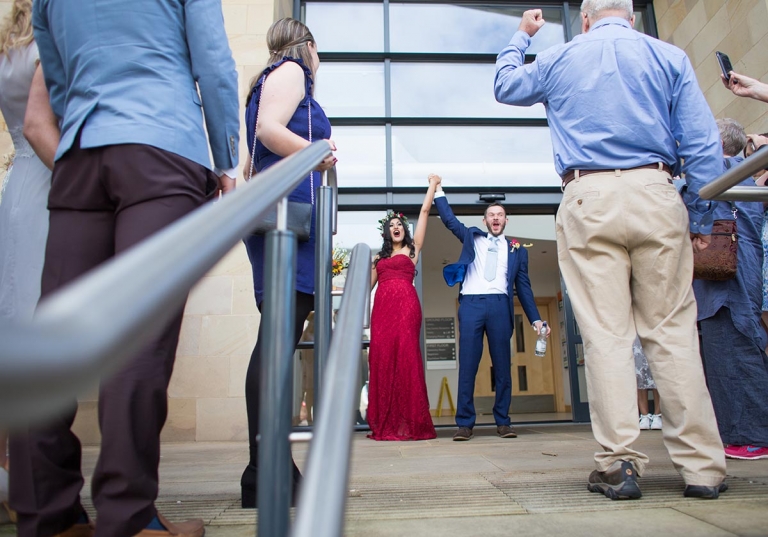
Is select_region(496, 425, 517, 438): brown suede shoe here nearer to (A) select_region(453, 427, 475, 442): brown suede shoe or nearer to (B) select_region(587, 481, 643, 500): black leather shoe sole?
(A) select_region(453, 427, 475, 442): brown suede shoe

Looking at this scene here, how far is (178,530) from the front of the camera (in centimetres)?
140

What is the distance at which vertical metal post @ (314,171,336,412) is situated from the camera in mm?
1503

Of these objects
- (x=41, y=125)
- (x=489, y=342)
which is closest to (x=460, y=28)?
(x=489, y=342)

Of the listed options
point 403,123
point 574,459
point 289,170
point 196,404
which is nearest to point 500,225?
point 403,123

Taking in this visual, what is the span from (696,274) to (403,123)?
3.78 metres

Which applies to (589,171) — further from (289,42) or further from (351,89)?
(351,89)

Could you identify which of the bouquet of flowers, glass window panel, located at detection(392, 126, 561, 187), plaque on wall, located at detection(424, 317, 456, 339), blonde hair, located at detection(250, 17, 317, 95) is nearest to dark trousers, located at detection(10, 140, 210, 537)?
blonde hair, located at detection(250, 17, 317, 95)

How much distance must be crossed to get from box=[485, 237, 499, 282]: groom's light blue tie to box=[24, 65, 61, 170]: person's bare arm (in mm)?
3504

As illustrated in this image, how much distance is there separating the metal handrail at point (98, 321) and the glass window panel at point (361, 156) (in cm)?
542

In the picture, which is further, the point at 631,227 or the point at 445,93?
the point at 445,93

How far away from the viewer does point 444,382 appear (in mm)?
11844

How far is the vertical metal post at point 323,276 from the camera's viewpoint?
1503 millimetres

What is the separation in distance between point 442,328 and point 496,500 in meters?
10.8

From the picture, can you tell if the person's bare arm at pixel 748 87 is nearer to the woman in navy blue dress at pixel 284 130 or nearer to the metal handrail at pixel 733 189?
the metal handrail at pixel 733 189
